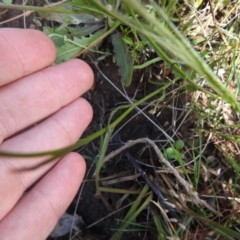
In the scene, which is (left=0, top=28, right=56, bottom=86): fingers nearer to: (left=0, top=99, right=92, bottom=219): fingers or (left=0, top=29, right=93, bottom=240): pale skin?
(left=0, top=29, right=93, bottom=240): pale skin

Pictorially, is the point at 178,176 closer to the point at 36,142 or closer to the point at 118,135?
the point at 118,135

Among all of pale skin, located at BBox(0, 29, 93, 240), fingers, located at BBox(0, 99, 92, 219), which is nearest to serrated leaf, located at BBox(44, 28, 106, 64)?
pale skin, located at BBox(0, 29, 93, 240)

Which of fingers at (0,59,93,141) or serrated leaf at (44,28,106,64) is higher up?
serrated leaf at (44,28,106,64)

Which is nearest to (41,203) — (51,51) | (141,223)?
(141,223)

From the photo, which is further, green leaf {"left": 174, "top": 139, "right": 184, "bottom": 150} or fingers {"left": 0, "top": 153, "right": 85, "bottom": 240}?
green leaf {"left": 174, "top": 139, "right": 184, "bottom": 150}

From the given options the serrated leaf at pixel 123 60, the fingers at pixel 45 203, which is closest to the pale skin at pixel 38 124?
the fingers at pixel 45 203
